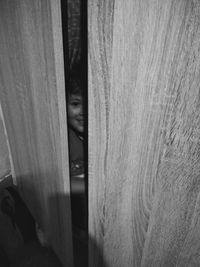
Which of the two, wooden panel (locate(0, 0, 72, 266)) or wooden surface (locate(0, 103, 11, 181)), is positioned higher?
wooden panel (locate(0, 0, 72, 266))

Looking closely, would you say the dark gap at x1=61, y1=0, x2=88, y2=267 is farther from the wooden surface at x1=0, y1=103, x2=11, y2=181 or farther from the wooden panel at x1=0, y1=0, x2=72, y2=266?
the wooden surface at x1=0, y1=103, x2=11, y2=181

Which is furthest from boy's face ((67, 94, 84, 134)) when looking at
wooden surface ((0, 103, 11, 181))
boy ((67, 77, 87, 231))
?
wooden surface ((0, 103, 11, 181))

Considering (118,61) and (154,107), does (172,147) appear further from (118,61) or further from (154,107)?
(118,61)

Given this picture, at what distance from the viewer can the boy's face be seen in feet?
1.57

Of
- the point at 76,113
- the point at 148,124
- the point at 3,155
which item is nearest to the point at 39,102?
the point at 76,113

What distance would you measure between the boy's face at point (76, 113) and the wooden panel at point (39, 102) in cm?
2

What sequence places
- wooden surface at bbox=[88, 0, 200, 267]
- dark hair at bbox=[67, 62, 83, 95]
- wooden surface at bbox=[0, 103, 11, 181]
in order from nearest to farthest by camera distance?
wooden surface at bbox=[88, 0, 200, 267], dark hair at bbox=[67, 62, 83, 95], wooden surface at bbox=[0, 103, 11, 181]

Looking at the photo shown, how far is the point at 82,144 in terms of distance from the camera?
533mm

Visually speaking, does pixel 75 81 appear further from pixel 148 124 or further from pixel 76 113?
pixel 148 124

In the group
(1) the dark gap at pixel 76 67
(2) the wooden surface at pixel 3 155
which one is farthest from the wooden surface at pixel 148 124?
(2) the wooden surface at pixel 3 155

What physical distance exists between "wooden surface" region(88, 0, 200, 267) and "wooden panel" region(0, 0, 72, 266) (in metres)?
0.12

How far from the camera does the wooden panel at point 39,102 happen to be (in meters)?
0.48

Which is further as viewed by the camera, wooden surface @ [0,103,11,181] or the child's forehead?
wooden surface @ [0,103,11,181]

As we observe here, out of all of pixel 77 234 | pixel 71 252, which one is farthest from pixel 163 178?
pixel 71 252
